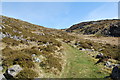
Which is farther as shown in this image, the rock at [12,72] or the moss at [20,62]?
the moss at [20,62]

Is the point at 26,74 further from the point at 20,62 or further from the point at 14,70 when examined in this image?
the point at 20,62

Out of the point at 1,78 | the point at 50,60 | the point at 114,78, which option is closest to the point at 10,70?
the point at 1,78

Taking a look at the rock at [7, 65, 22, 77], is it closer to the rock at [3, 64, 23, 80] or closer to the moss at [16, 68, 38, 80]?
the rock at [3, 64, 23, 80]

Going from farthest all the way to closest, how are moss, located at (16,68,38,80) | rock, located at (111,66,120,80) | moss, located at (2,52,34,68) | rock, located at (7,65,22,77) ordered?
moss, located at (2,52,34,68), rock, located at (7,65,22,77), moss, located at (16,68,38,80), rock, located at (111,66,120,80)

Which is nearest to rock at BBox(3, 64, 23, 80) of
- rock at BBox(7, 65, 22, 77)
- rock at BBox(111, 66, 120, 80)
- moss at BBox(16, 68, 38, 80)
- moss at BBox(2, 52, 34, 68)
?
rock at BBox(7, 65, 22, 77)

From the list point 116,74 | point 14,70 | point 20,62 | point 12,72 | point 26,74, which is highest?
point 20,62

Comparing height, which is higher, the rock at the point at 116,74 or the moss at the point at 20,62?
the moss at the point at 20,62

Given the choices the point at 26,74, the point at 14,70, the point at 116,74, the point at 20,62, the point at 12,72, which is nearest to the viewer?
the point at 116,74

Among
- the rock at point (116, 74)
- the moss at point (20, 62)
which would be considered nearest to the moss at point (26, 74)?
the moss at point (20, 62)

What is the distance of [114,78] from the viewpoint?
38.5ft

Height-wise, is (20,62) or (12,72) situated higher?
(20,62)

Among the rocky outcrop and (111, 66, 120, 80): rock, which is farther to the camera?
the rocky outcrop

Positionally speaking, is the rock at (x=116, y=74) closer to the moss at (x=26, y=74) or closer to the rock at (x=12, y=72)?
the moss at (x=26, y=74)

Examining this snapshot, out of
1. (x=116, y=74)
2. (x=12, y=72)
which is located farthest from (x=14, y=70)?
(x=116, y=74)
